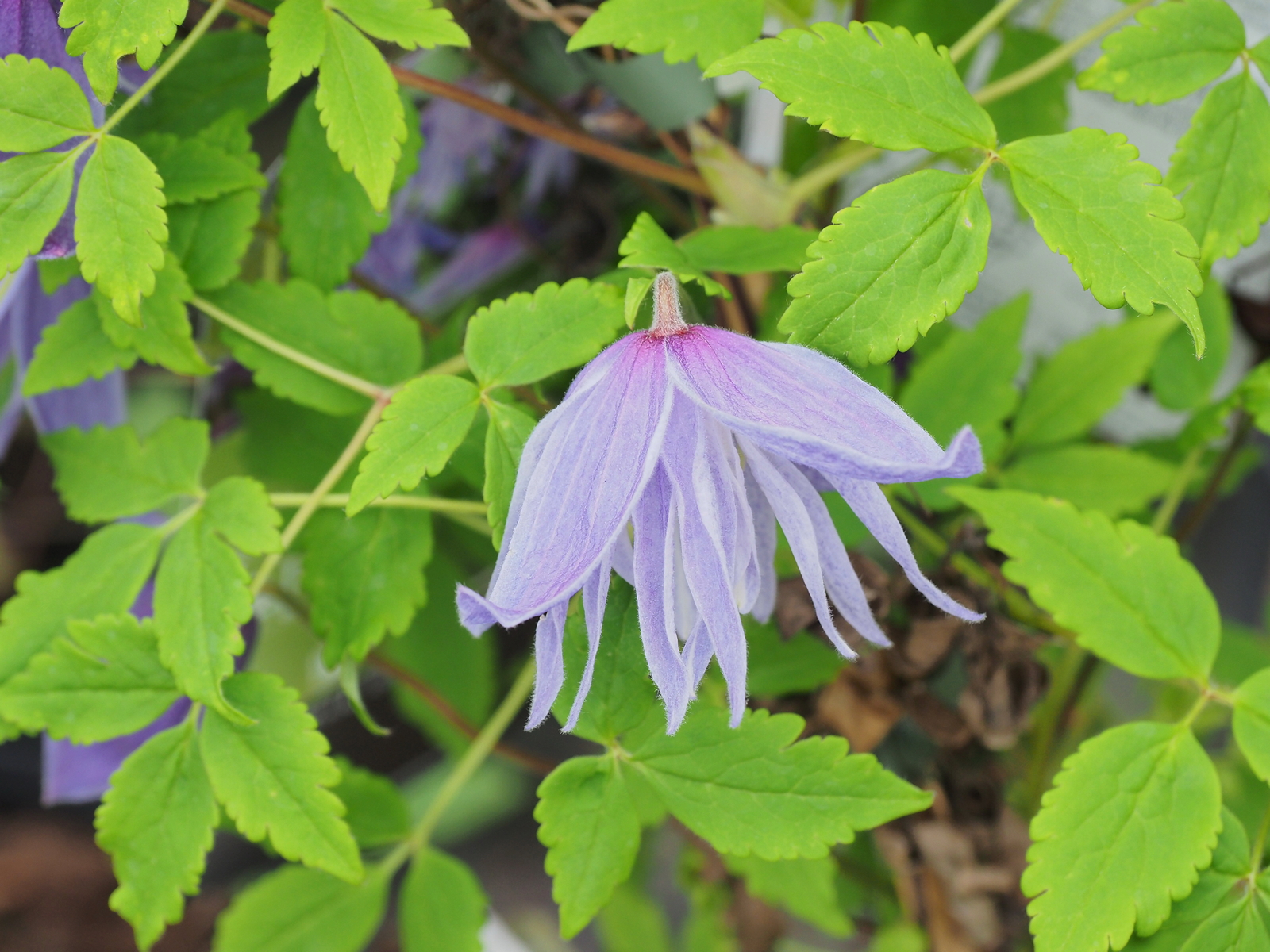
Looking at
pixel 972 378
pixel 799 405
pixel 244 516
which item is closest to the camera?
pixel 799 405

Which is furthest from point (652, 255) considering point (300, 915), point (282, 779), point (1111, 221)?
point (300, 915)

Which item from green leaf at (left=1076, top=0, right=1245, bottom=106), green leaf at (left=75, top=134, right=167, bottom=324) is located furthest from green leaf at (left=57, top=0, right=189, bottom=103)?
green leaf at (left=1076, top=0, right=1245, bottom=106)

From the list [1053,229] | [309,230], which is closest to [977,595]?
[1053,229]

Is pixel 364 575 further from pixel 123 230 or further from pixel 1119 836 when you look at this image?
pixel 1119 836

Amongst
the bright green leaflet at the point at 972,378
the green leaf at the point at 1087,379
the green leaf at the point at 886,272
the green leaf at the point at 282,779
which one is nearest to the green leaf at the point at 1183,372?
the green leaf at the point at 1087,379

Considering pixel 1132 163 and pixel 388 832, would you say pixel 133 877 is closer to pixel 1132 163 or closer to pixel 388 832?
pixel 388 832

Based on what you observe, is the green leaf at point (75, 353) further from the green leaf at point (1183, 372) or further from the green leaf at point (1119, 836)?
the green leaf at point (1183, 372)

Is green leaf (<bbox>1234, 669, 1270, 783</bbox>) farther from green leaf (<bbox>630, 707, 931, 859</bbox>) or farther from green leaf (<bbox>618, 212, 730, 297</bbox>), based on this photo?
green leaf (<bbox>618, 212, 730, 297</bbox>)
